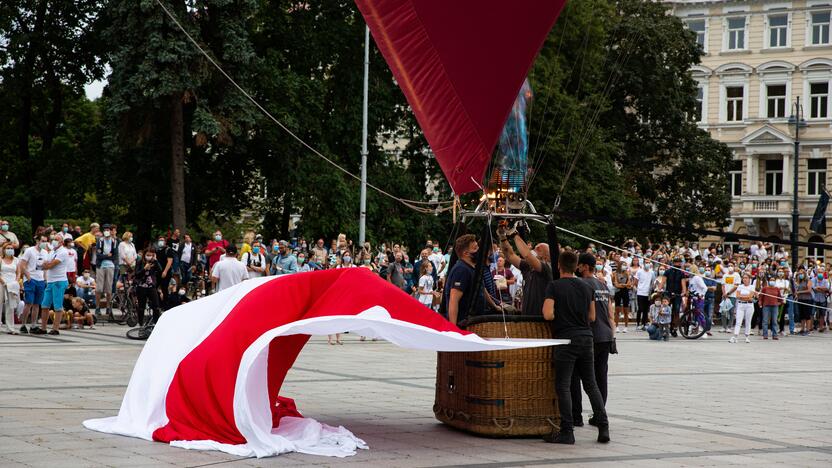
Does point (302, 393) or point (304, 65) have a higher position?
point (304, 65)

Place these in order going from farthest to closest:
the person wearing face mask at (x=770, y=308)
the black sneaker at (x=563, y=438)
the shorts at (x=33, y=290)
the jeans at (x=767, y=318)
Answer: the jeans at (x=767, y=318) < the person wearing face mask at (x=770, y=308) < the shorts at (x=33, y=290) < the black sneaker at (x=563, y=438)

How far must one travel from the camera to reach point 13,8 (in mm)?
38125

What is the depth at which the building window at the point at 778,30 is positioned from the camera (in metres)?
68.1

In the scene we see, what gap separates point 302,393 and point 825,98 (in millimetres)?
60477

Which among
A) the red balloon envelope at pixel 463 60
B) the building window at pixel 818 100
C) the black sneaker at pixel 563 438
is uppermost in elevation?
the building window at pixel 818 100

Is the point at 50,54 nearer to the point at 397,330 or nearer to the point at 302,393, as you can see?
the point at 302,393

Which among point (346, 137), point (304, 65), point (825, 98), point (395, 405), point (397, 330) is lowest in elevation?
point (395, 405)

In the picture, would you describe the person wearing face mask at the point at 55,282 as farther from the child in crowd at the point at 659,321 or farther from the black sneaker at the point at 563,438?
the child in crowd at the point at 659,321

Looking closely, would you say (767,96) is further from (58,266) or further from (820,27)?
(58,266)

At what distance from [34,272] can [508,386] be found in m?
13.5

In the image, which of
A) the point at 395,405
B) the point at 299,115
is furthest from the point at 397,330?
the point at 299,115

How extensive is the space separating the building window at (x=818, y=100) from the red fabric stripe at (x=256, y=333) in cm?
6190

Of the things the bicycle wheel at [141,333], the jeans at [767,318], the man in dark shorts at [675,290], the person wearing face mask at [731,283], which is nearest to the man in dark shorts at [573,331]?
the bicycle wheel at [141,333]

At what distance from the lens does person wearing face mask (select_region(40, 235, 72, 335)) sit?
21.2 m
